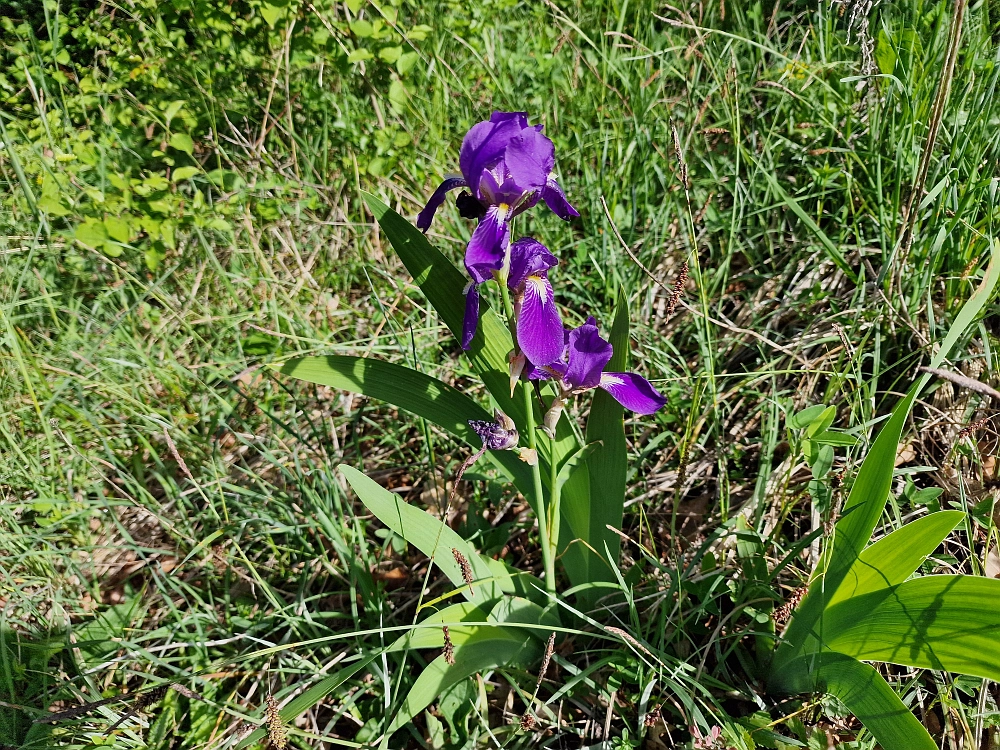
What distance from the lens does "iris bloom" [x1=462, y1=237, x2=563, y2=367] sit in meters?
1.22

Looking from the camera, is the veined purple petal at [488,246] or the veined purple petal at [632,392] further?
the veined purple petal at [632,392]

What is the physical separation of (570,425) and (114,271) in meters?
2.46

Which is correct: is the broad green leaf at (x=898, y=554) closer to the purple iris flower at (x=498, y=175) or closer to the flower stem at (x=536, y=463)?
the flower stem at (x=536, y=463)

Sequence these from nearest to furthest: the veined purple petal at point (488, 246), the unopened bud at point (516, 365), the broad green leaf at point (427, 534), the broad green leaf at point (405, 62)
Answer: the veined purple petal at point (488, 246) → the unopened bud at point (516, 365) → the broad green leaf at point (427, 534) → the broad green leaf at point (405, 62)

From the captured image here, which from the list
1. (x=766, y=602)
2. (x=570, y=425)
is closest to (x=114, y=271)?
(x=570, y=425)

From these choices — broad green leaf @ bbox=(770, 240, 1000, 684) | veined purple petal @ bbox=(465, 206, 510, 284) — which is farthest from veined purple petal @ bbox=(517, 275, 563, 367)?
broad green leaf @ bbox=(770, 240, 1000, 684)

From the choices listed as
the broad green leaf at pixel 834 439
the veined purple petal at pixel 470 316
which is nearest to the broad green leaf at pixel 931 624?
the broad green leaf at pixel 834 439

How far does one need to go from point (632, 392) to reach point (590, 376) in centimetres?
11

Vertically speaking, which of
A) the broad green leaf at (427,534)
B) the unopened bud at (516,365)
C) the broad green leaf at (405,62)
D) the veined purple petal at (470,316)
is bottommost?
the broad green leaf at (427,534)

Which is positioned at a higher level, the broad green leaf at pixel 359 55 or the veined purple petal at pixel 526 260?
the broad green leaf at pixel 359 55

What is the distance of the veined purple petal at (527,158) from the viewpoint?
3.81ft

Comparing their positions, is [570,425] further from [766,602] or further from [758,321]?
[758,321]

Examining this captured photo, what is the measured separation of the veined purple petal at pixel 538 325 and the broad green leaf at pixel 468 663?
668 mm

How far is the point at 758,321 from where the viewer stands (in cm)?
213
